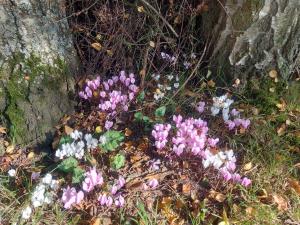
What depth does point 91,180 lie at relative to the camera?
2787 mm

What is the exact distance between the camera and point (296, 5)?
10.9 feet

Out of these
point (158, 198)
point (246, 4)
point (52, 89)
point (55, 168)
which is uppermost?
point (246, 4)

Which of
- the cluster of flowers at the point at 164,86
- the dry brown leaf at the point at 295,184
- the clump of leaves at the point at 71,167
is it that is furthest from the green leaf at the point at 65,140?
the dry brown leaf at the point at 295,184

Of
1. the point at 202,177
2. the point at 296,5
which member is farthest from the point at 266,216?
A: the point at 296,5

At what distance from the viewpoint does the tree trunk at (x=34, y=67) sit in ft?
9.75

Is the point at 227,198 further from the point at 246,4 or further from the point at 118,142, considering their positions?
the point at 246,4

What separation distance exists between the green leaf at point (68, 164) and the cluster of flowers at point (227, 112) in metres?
1.10

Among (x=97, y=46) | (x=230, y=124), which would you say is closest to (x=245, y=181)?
(x=230, y=124)

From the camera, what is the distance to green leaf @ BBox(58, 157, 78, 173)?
116 inches

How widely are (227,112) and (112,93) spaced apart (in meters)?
A: 0.87

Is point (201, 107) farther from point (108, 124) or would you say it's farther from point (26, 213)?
point (26, 213)

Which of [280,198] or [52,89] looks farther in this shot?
[52,89]

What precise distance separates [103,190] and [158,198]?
0.37 m

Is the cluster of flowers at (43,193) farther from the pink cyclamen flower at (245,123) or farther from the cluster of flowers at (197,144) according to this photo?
the pink cyclamen flower at (245,123)
